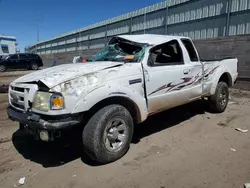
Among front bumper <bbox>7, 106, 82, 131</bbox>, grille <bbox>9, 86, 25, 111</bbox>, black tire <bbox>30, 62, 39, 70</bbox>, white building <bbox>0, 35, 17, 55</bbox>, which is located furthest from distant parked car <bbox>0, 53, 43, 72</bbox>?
white building <bbox>0, 35, 17, 55</bbox>

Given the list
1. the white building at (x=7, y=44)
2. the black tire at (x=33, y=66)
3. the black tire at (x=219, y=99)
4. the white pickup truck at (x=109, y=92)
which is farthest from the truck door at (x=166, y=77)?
the white building at (x=7, y=44)

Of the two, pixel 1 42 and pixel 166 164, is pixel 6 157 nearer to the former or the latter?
pixel 166 164

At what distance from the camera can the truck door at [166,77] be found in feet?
12.9

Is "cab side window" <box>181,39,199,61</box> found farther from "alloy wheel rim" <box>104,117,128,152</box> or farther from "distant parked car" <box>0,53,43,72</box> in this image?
"distant parked car" <box>0,53,43,72</box>

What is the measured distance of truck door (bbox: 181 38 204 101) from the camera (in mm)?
4848

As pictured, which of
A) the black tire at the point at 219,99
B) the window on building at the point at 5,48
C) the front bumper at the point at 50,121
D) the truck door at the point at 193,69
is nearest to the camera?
the front bumper at the point at 50,121

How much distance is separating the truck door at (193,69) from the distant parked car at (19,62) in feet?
71.6

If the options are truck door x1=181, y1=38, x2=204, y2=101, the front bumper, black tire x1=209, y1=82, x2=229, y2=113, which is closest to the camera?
the front bumper

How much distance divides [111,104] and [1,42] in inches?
2009

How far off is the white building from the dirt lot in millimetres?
48497

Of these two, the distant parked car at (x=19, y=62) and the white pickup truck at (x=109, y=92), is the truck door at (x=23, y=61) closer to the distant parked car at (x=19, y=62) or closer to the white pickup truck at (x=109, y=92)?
the distant parked car at (x=19, y=62)

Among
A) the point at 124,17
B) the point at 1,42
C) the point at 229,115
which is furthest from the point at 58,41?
the point at 229,115

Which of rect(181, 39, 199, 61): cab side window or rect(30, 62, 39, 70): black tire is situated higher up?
rect(181, 39, 199, 61): cab side window

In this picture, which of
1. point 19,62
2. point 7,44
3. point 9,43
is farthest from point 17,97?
point 9,43
